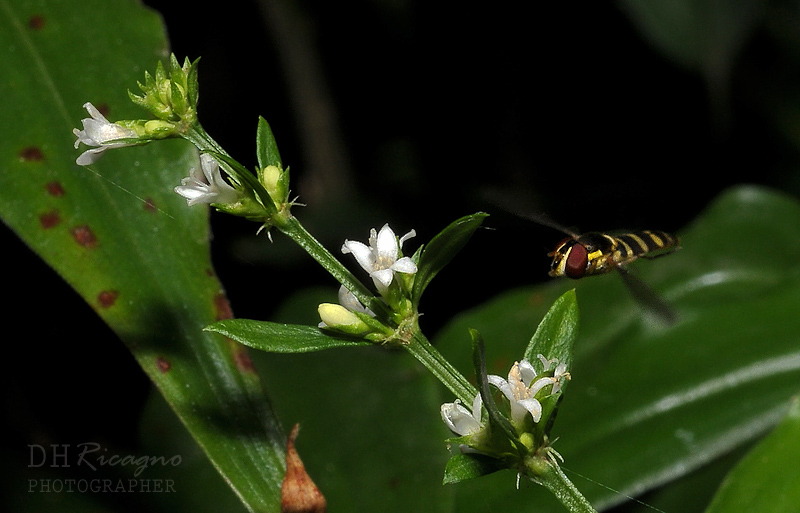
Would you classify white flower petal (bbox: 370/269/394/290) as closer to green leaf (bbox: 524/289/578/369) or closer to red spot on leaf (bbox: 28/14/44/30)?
green leaf (bbox: 524/289/578/369)

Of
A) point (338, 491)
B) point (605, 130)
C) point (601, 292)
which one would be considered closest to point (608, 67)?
point (605, 130)

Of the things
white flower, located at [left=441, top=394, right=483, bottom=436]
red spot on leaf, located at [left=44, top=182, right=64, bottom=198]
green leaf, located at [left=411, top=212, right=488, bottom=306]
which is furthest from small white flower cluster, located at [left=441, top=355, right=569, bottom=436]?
red spot on leaf, located at [left=44, top=182, right=64, bottom=198]

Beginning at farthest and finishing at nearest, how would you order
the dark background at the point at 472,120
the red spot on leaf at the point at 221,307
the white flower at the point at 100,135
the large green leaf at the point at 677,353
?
the dark background at the point at 472,120 < the large green leaf at the point at 677,353 < the red spot on leaf at the point at 221,307 < the white flower at the point at 100,135

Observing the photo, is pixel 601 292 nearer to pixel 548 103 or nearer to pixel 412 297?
pixel 412 297

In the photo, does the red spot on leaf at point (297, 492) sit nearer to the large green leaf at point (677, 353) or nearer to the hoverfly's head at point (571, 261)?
the hoverfly's head at point (571, 261)

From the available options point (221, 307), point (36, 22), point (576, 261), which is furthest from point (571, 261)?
point (36, 22)

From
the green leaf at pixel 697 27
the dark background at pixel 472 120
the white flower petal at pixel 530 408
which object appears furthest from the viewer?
the dark background at pixel 472 120

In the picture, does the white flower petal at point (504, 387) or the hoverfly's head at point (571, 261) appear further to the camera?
the hoverfly's head at point (571, 261)

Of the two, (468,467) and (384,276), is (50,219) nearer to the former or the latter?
(384,276)

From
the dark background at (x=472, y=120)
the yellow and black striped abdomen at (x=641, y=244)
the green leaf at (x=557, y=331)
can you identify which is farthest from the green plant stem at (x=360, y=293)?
the dark background at (x=472, y=120)
